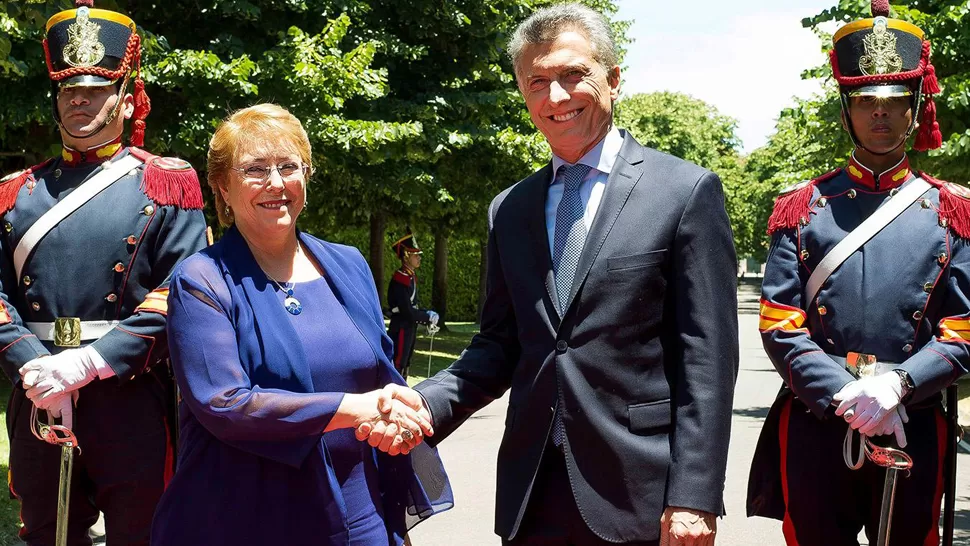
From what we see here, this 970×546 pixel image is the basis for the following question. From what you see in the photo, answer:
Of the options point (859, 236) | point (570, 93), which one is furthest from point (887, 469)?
point (570, 93)

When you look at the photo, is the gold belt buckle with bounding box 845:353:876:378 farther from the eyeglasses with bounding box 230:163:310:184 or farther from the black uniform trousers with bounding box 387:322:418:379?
the black uniform trousers with bounding box 387:322:418:379

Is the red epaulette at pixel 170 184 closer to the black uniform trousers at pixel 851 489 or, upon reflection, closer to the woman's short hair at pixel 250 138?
the woman's short hair at pixel 250 138

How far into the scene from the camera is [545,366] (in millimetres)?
3529

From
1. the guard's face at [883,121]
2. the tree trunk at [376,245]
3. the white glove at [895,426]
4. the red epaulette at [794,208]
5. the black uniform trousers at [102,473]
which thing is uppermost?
the guard's face at [883,121]

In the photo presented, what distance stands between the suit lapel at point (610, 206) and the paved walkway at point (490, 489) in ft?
13.6

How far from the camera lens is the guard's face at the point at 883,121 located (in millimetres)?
4707

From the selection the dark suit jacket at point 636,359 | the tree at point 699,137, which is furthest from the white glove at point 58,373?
the tree at point 699,137

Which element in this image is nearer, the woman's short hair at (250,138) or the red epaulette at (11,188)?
the woman's short hair at (250,138)

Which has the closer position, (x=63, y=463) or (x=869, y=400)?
(x=869, y=400)

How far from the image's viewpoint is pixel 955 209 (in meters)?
4.64

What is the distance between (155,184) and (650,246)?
240 centimetres

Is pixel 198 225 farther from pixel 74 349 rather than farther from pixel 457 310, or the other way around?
pixel 457 310

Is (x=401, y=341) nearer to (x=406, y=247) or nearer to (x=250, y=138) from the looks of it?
(x=406, y=247)

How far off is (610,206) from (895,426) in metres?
1.53
